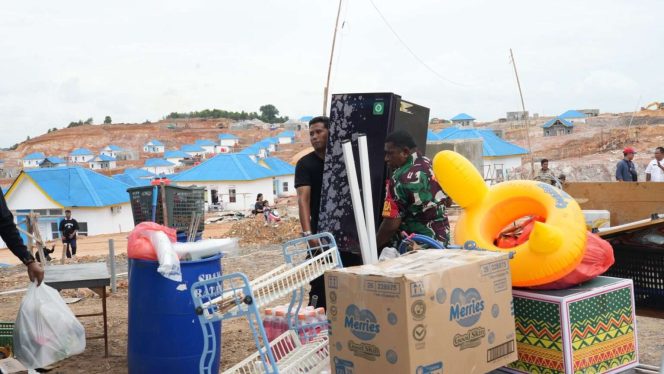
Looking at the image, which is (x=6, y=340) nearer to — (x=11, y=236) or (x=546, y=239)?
(x=11, y=236)

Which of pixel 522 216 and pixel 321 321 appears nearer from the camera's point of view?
pixel 522 216

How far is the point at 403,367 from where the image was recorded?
2.36 meters

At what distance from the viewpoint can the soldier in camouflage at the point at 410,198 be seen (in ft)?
12.7

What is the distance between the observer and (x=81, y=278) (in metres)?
5.02

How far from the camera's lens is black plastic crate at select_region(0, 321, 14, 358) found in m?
5.27

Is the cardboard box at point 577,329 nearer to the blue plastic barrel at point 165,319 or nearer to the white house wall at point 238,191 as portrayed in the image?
the blue plastic barrel at point 165,319

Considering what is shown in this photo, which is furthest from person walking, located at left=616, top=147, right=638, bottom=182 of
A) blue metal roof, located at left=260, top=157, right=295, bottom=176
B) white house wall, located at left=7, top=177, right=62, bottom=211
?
blue metal roof, located at left=260, top=157, right=295, bottom=176

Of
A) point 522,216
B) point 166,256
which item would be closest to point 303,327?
point 166,256

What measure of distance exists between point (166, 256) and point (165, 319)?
53cm

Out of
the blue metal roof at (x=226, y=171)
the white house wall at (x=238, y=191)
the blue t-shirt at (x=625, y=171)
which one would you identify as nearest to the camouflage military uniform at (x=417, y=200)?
the blue t-shirt at (x=625, y=171)

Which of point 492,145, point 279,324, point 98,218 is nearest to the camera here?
point 279,324

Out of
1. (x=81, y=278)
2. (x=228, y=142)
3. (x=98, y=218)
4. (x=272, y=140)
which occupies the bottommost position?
(x=98, y=218)

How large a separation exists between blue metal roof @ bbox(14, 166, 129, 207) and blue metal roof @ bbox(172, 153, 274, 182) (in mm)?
8119

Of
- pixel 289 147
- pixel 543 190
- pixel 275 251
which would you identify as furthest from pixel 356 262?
pixel 289 147
